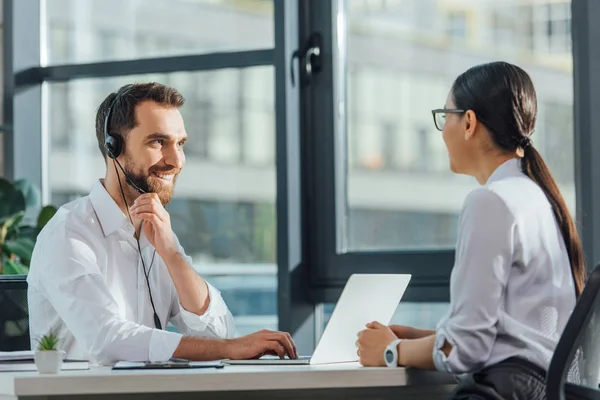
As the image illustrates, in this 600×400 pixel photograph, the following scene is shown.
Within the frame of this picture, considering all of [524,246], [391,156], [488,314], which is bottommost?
[488,314]

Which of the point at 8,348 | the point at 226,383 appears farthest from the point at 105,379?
the point at 8,348

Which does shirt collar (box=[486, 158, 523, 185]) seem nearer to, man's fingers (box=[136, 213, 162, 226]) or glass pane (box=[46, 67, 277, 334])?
man's fingers (box=[136, 213, 162, 226])

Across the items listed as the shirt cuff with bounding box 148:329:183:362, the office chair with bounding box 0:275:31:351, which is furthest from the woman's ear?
the office chair with bounding box 0:275:31:351

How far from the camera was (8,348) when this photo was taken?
260 centimetres

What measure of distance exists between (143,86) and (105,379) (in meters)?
1.12

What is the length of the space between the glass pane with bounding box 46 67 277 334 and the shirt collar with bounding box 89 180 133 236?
1302mm

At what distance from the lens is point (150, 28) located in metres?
4.04

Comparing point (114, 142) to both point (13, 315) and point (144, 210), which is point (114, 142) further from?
point (13, 315)

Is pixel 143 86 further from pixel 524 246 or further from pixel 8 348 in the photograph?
pixel 524 246

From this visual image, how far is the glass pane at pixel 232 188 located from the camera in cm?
383

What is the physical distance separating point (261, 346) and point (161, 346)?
0.22 metres

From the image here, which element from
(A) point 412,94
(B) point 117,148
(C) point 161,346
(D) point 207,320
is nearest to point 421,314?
(A) point 412,94

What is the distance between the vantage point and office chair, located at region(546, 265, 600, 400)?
5.74ft

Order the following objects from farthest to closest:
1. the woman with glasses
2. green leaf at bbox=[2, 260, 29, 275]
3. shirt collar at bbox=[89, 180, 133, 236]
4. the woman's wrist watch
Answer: green leaf at bbox=[2, 260, 29, 275]
shirt collar at bbox=[89, 180, 133, 236]
the woman's wrist watch
the woman with glasses
